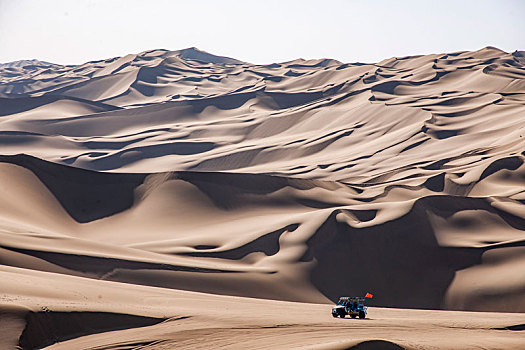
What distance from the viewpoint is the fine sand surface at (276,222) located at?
42.7ft

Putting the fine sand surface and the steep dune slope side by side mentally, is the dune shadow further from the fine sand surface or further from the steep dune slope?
the steep dune slope

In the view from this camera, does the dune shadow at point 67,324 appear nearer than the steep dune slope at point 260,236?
Yes

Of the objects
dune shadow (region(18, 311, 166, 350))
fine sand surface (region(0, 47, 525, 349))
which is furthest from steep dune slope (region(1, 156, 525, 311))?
dune shadow (region(18, 311, 166, 350))

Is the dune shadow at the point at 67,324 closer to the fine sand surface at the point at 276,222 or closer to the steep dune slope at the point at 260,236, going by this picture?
the fine sand surface at the point at 276,222

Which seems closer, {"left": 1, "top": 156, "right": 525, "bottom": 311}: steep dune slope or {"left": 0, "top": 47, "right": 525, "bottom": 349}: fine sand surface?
{"left": 0, "top": 47, "right": 525, "bottom": 349}: fine sand surface

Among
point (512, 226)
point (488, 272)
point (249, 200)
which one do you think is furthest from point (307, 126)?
point (488, 272)

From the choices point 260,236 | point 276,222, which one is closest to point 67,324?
point 260,236

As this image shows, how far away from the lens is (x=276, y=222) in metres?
29.0

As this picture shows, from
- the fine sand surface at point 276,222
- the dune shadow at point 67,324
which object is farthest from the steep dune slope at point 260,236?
the dune shadow at point 67,324

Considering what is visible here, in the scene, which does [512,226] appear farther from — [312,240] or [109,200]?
[109,200]

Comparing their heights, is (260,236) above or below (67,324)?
below

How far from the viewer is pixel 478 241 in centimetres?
2706

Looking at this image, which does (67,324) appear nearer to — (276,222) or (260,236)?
(260,236)

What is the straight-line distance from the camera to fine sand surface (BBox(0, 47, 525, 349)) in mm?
13023
